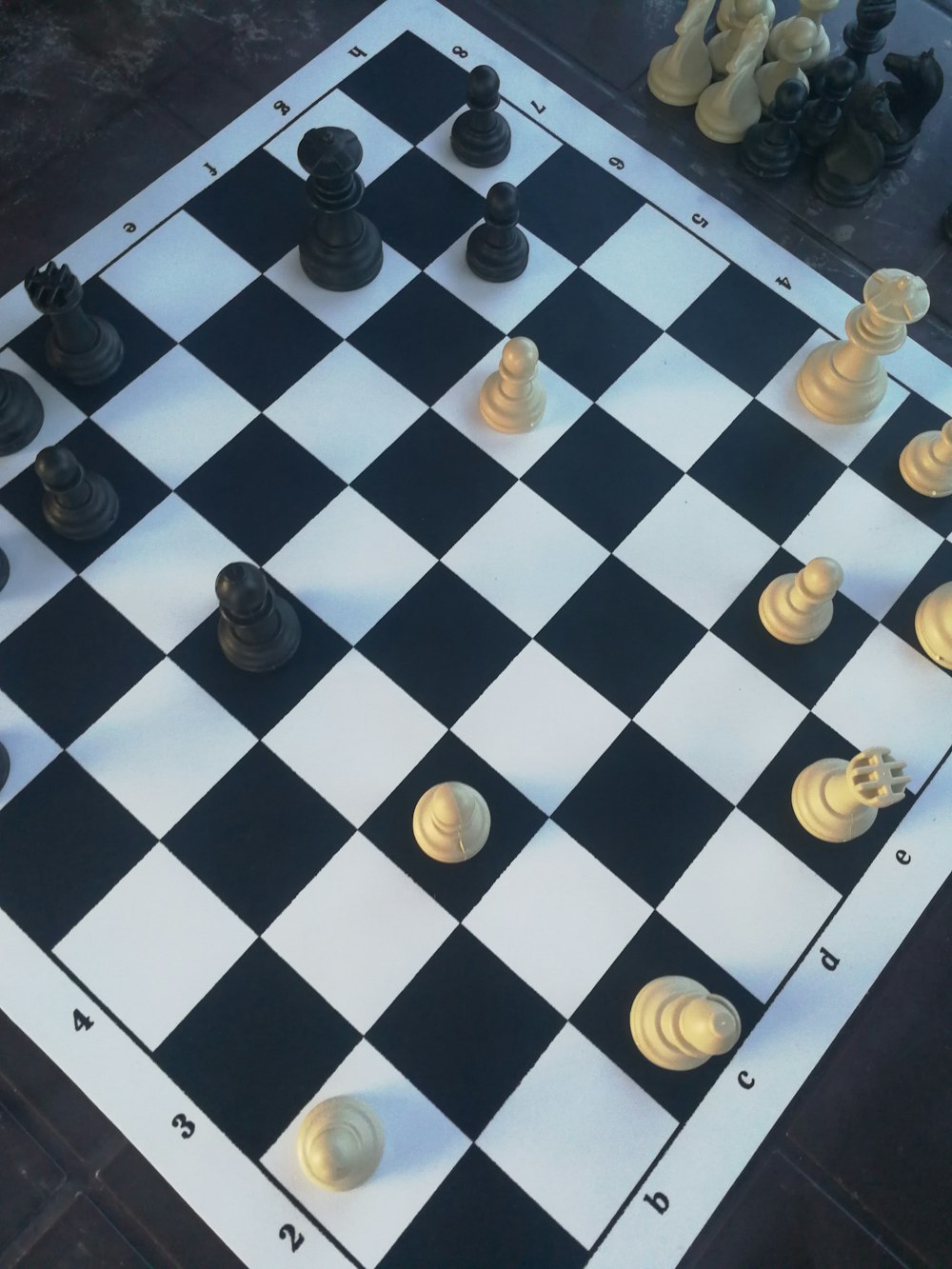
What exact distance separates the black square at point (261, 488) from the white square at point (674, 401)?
59 cm

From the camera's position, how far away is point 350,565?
1748mm

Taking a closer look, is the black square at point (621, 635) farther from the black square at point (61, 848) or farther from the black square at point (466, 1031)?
the black square at point (61, 848)

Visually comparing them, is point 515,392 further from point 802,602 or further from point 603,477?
point 802,602

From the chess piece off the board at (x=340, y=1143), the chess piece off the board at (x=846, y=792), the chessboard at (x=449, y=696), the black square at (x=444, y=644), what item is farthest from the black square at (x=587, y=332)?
the chess piece off the board at (x=340, y=1143)

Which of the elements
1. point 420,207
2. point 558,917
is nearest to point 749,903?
point 558,917

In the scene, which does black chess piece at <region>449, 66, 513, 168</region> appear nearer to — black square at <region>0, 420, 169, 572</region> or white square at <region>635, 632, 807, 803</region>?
black square at <region>0, 420, 169, 572</region>

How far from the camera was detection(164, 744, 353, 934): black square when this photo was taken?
1544 mm

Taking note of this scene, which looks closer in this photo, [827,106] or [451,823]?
[451,823]

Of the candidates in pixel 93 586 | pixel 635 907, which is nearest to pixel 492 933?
pixel 635 907

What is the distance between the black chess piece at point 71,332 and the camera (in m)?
1.66

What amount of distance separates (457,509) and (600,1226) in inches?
46.5

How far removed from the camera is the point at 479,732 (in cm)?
165

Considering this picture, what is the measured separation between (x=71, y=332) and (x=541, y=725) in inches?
43.3

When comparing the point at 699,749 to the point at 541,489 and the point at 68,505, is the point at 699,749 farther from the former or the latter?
the point at 68,505
